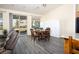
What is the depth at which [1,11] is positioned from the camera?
3047mm

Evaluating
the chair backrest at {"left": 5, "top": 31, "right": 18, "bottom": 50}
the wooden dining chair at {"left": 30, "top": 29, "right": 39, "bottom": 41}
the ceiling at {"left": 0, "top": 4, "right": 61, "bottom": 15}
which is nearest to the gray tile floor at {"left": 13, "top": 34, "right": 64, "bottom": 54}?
the wooden dining chair at {"left": 30, "top": 29, "right": 39, "bottom": 41}

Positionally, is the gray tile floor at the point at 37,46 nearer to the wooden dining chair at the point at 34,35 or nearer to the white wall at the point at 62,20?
the wooden dining chair at the point at 34,35

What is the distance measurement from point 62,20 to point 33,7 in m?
0.80

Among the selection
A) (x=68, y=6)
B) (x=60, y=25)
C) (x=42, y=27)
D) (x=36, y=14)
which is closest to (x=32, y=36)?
(x=42, y=27)

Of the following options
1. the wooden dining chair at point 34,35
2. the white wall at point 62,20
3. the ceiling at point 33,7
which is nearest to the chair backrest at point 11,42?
the wooden dining chair at point 34,35

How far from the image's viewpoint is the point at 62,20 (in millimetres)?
3232

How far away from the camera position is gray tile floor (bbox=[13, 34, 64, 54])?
3.24 m

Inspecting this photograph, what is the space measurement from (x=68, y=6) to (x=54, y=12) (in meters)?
0.37

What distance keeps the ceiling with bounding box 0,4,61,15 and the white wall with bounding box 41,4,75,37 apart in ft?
0.36

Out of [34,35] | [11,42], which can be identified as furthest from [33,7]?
[11,42]

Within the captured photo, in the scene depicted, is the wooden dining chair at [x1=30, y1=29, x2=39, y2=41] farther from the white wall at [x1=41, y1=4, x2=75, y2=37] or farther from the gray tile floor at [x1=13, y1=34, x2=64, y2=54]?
the white wall at [x1=41, y1=4, x2=75, y2=37]

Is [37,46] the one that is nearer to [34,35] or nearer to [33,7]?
[34,35]

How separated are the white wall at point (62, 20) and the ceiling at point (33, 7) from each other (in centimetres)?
11
